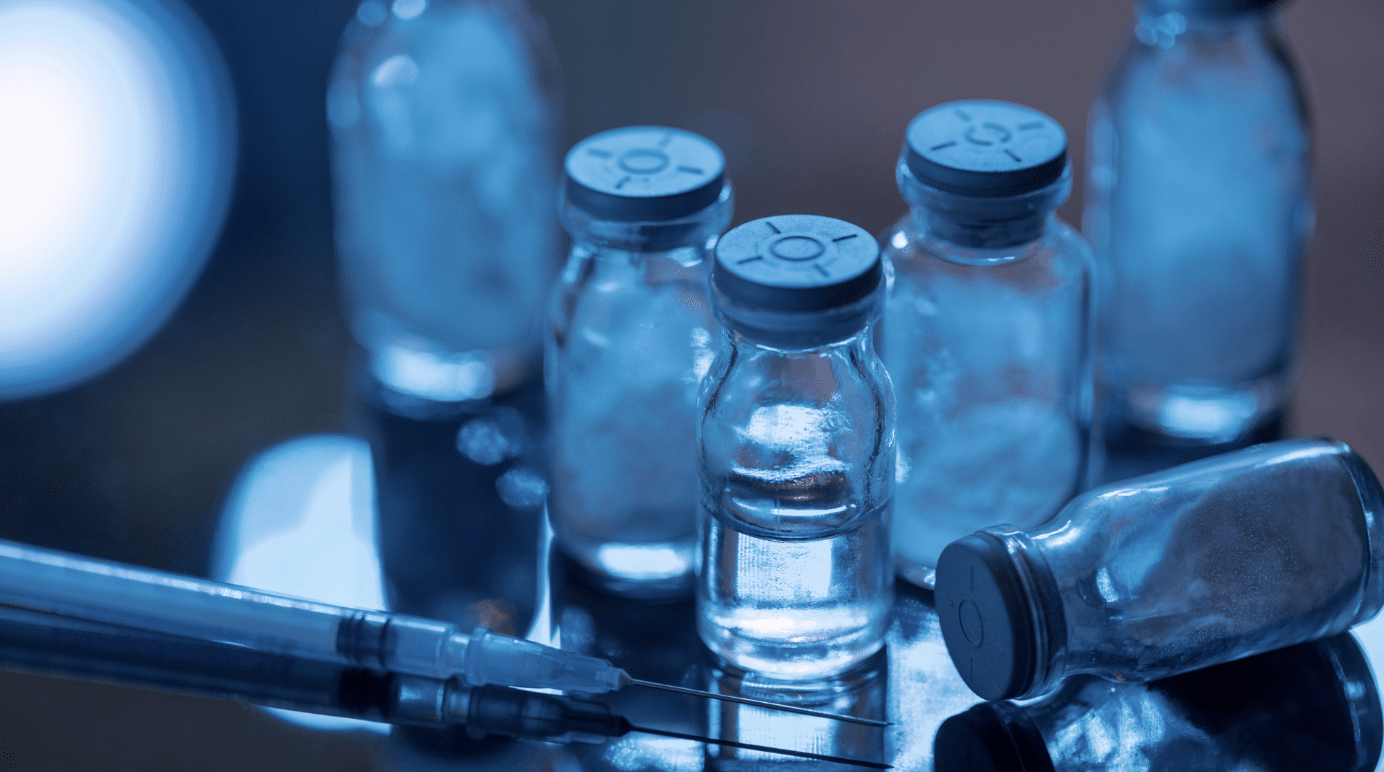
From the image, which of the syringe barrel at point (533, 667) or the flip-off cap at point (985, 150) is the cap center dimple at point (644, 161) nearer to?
the flip-off cap at point (985, 150)

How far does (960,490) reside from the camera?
863mm

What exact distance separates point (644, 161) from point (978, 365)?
226mm

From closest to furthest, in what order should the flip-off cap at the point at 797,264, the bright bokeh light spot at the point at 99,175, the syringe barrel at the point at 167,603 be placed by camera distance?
the flip-off cap at the point at 797,264, the syringe barrel at the point at 167,603, the bright bokeh light spot at the point at 99,175

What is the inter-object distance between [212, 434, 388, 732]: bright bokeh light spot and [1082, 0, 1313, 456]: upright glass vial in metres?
0.49

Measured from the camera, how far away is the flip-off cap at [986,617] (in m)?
0.72

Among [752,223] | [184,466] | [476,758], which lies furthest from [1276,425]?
[184,466]

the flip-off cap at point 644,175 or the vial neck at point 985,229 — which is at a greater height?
the flip-off cap at point 644,175

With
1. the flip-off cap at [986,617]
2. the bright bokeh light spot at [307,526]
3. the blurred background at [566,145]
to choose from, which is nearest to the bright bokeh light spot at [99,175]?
the blurred background at [566,145]

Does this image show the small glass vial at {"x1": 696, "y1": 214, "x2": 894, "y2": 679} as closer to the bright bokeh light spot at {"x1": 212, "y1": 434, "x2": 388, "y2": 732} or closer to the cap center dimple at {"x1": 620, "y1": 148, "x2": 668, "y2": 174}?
the cap center dimple at {"x1": 620, "y1": 148, "x2": 668, "y2": 174}

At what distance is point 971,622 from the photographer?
75 centimetres

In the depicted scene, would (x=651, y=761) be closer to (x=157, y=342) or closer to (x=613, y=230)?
(x=613, y=230)

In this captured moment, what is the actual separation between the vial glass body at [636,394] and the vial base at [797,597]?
6 centimetres

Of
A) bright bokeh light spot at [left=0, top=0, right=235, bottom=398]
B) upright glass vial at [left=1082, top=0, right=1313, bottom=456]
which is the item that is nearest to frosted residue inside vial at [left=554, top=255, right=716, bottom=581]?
upright glass vial at [left=1082, top=0, right=1313, bottom=456]

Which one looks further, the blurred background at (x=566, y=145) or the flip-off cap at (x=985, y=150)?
the blurred background at (x=566, y=145)
